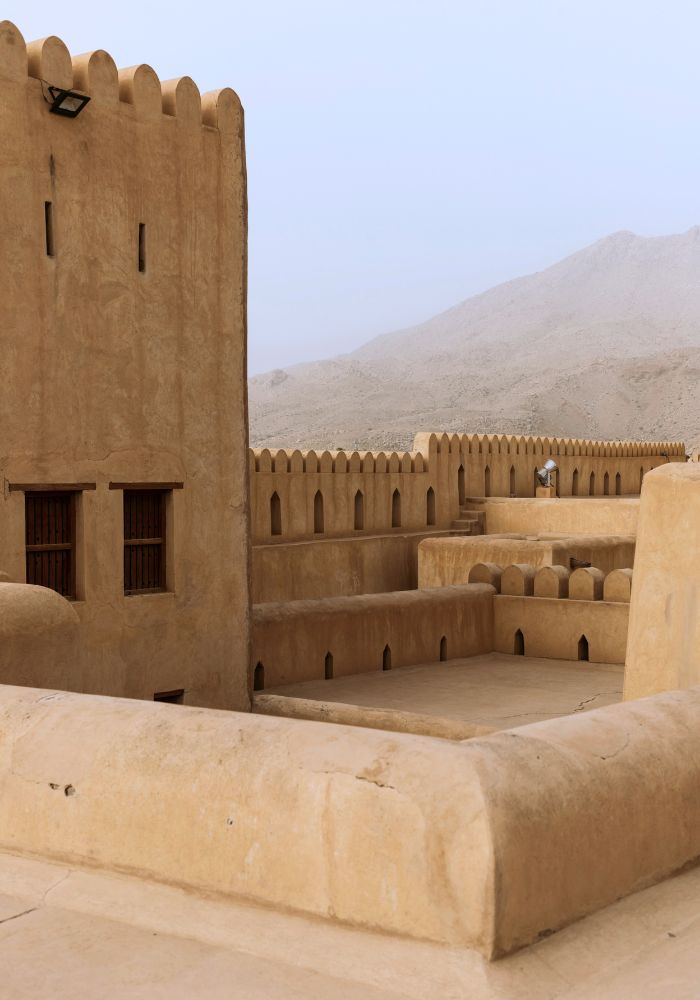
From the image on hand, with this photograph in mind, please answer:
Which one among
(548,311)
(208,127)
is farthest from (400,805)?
(548,311)

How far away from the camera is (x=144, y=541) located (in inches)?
364

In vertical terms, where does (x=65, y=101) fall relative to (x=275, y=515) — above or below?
above

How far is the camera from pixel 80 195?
335 inches

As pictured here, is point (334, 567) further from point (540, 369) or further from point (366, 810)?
point (540, 369)

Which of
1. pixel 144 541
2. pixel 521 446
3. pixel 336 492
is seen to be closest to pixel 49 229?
pixel 144 541

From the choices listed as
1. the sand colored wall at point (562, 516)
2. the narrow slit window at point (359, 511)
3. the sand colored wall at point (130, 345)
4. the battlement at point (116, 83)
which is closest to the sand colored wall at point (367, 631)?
the sand colored wall at point (130, 345)

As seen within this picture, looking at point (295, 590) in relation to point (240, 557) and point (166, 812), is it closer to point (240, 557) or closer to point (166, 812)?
point (240, 557)

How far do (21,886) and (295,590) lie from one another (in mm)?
14764

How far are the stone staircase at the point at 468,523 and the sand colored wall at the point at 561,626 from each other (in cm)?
865

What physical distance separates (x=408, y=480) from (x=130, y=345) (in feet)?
43.5

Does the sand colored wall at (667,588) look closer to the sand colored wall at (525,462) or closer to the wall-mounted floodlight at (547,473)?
the sand colored wall at (525,462)

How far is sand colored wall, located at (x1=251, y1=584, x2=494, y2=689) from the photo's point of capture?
1128 cm

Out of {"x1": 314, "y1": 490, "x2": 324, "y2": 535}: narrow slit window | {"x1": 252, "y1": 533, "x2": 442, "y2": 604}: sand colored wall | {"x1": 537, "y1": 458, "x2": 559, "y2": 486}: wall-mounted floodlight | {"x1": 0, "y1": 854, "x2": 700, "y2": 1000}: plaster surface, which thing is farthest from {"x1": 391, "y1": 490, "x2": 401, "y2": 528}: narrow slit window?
{"x1": 0, "y1": 854, "x2": 700, "y2": 1000}: plaster surface

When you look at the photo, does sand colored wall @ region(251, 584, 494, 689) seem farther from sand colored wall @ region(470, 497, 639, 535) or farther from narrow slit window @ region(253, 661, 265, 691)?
sand colored wall @ region(470, 497, 639, 535)
